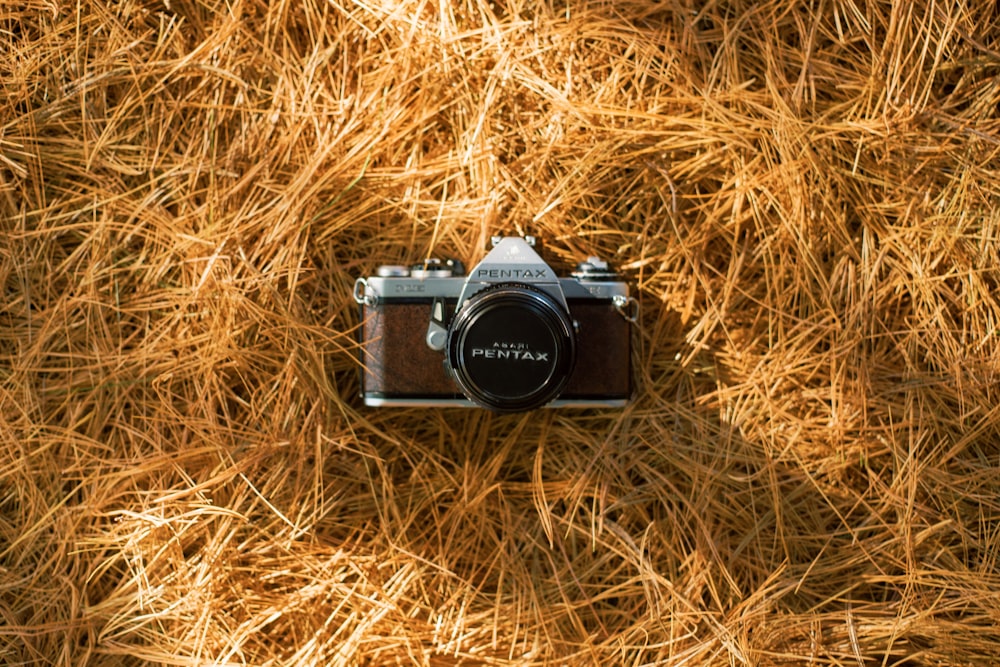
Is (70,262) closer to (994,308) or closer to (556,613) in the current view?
(556,613)

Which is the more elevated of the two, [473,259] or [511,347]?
[473,259]

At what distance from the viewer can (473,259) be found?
1664 millimetres

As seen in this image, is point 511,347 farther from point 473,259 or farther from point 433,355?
point 473,259

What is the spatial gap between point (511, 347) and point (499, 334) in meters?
0.03

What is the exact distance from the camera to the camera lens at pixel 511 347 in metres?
1.47

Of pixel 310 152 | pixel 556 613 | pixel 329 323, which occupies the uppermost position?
pixel 310 152

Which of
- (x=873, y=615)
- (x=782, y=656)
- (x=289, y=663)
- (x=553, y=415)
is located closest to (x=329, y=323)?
(x=553, y=415)

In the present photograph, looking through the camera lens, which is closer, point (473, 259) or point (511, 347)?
point (511, 347)

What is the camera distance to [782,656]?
1.60 m

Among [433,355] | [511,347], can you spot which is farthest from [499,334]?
[433,355]

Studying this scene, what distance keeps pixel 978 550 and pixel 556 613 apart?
878mm

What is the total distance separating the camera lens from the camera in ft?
4.83

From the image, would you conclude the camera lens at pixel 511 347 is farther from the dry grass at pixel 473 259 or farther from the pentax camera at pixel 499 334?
the dry grass at pixel 473 259

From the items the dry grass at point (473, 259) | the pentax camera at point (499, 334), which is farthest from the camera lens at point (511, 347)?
the dry grass at point (473, 259)
